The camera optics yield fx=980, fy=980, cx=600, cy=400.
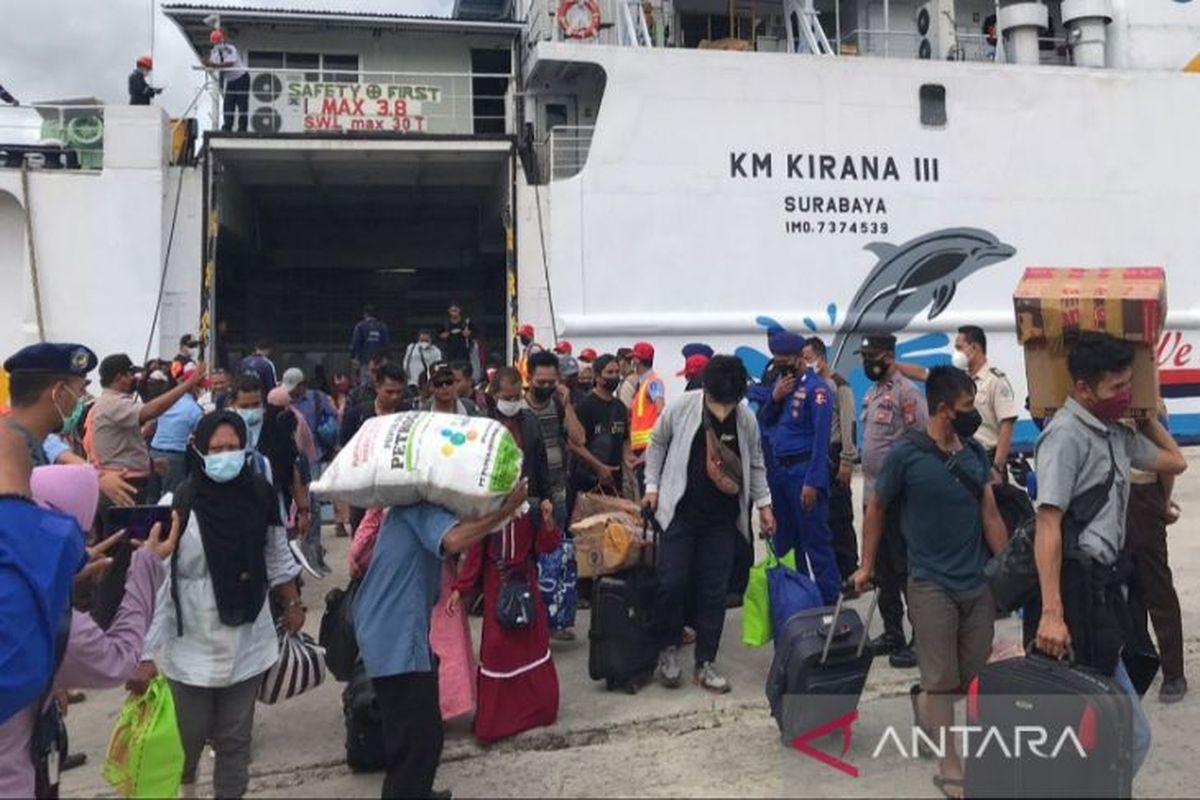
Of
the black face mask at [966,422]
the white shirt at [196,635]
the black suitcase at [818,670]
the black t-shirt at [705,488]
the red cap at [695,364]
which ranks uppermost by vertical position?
the red cap at [695,364]

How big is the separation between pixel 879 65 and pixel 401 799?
12.5 meters

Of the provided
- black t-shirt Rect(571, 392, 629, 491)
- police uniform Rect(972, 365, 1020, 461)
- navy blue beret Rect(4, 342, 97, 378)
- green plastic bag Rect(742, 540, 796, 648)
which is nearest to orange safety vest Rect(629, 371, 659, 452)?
black t-shirt Rect(571, 392, 629, 491)

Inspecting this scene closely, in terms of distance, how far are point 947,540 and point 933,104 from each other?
37.8ft

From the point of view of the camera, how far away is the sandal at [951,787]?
133 inches

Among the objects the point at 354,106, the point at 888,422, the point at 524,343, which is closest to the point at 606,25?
the point at 354,106

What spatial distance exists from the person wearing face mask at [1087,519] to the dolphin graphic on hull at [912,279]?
10007 millimetres

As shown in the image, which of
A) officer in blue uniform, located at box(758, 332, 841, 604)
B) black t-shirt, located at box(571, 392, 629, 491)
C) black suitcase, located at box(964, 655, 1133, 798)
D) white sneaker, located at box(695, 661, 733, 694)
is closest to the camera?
black suitcase, located at box(964, 655, 1133, 798)

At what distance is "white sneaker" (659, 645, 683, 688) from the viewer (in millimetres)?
4715

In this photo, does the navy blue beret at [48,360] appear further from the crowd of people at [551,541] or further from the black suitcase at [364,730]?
the black suitcase at [364,730]

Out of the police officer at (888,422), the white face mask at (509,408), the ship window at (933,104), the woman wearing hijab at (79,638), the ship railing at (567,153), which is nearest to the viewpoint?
the woman wearing hijab at (79,638)

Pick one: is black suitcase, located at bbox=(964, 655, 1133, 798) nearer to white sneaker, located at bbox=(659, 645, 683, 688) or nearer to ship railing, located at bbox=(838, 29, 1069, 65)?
white sneaker, located at bbox=(659, 645, 683, 688)

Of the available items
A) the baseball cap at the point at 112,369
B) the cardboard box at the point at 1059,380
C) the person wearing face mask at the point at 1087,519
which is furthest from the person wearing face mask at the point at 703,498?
the baseball cap at the point at 112,369

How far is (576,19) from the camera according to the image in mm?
12930

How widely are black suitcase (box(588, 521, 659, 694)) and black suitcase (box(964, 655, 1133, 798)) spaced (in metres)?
1.94
